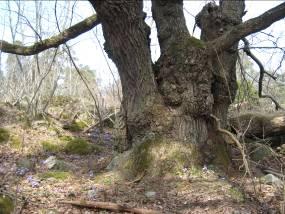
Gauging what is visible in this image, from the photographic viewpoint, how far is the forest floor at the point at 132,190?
4.26m

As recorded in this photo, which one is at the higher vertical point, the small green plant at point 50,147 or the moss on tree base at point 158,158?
the small green plant at point 50,147

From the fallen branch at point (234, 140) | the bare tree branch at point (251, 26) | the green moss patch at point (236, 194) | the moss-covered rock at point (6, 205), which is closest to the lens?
the moss-covered rock at point (6, 205)

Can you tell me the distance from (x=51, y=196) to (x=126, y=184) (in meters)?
0.95

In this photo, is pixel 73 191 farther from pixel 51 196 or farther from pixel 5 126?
pixel 5 126

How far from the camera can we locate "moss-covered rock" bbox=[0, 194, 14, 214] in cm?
374

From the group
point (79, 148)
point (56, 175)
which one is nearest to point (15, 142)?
point (79, 148)

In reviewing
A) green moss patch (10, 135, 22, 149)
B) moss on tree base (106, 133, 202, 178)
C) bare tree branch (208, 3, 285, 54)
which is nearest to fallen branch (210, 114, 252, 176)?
moss on tree base (106, 133, 202, 178)

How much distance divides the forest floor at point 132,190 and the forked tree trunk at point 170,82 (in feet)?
1.92

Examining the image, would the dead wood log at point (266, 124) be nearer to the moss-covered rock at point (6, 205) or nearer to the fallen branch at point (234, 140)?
the fallen branch at point (234, 140)

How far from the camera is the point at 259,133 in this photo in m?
7.51

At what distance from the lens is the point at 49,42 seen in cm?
593

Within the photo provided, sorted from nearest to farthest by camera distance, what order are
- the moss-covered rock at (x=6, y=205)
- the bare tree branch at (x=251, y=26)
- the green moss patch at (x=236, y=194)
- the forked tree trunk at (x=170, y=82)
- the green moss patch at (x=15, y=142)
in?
the moss-covered rock at (x=6, y=205) < the green moss patch at (x=236, y=194) < the bare tree branch at (x=251, y=26) < the forked tree trunk at (x=170, y=82) < the green moss patch at (x=15, y=142)

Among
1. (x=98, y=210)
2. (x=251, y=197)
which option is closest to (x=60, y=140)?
(x=98, y=210)

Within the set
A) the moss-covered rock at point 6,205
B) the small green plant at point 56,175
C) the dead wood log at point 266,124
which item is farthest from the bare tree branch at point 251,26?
the moss-covered rock at point 6,205
